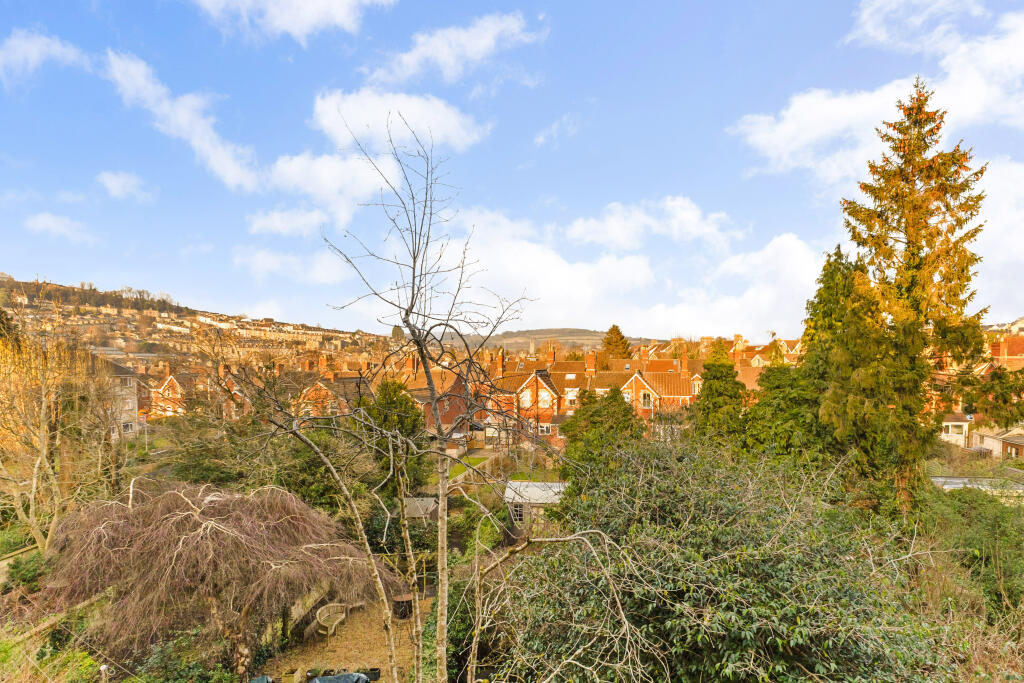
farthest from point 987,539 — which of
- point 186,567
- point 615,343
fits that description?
point 615,343

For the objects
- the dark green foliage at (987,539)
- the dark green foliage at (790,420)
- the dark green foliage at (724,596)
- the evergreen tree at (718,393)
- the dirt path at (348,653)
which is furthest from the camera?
the evergreen tree at (718,393)

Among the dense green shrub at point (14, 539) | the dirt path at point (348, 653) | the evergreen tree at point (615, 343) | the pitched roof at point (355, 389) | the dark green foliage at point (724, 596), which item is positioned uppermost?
the evergreen tree at point (615, 343)

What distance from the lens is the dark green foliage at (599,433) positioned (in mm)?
7086

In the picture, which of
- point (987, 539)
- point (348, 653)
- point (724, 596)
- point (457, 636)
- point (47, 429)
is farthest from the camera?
point (47, 429)

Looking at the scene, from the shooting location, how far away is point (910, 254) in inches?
412

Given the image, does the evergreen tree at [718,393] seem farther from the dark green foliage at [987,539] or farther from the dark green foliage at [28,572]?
the dark green foliage at [28,572]

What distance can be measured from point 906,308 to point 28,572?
1813cm

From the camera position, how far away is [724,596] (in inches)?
147

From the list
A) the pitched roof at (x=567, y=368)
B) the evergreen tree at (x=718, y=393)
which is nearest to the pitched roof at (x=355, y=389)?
the evergreen tree at (x=718, y=393)

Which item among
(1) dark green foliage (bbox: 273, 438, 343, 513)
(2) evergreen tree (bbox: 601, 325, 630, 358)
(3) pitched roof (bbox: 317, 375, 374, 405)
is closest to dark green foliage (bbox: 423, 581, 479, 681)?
(3) pitched roof (bbox: 317, 375, 374, 405)

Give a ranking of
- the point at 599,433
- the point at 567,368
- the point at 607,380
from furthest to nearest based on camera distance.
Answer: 1. the point at 567,368
2. the point at 607,380
3. the point at 599,433

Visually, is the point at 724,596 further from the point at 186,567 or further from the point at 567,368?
the point at 567,368

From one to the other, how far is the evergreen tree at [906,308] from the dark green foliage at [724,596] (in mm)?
6369

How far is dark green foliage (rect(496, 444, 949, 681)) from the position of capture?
3.66 m
